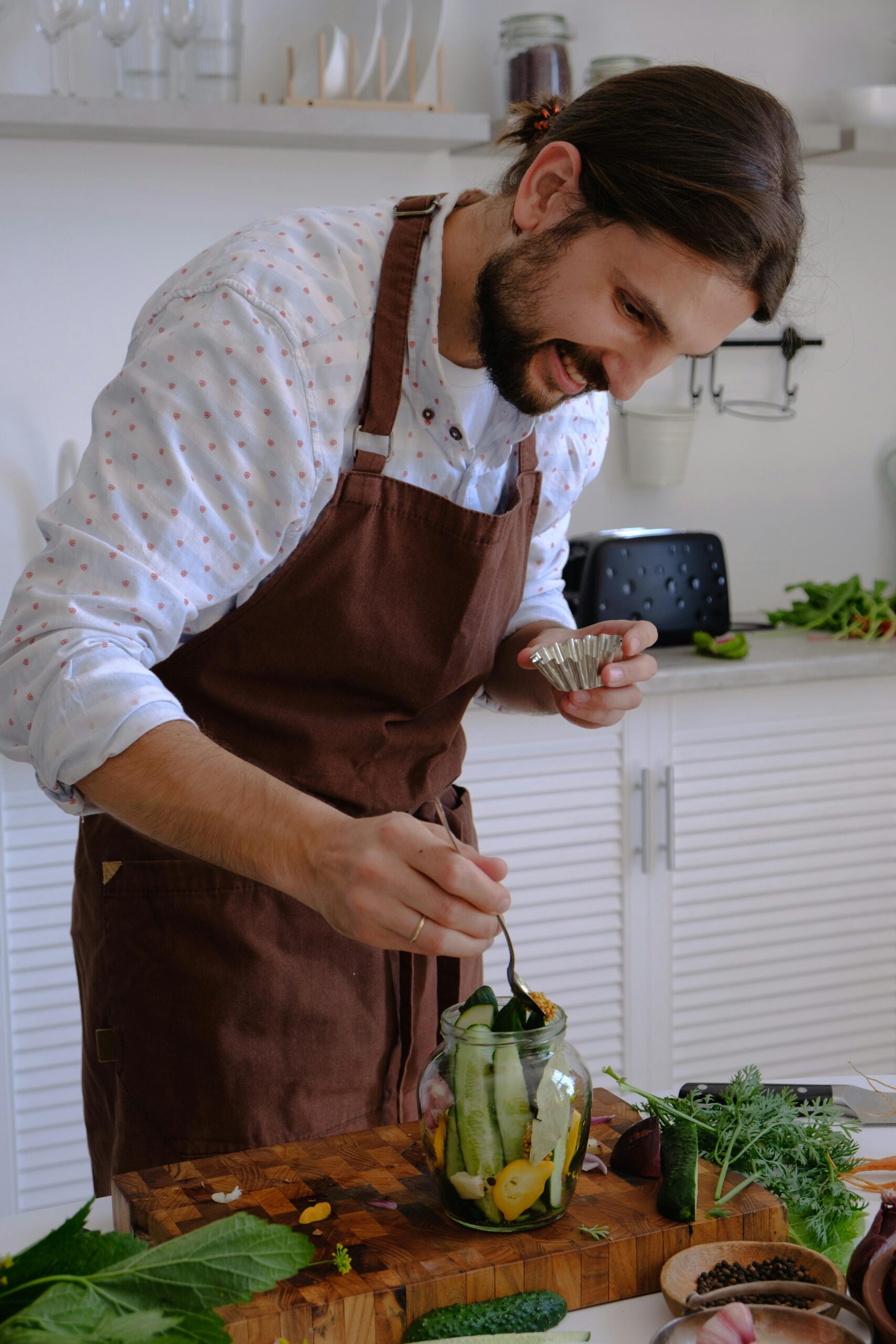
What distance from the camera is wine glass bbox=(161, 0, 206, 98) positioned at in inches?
92.3

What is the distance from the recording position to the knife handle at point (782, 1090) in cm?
111

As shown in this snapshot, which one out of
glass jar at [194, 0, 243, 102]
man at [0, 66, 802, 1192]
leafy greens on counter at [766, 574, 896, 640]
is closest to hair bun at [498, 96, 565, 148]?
man at [0, 66, 802, 1192]

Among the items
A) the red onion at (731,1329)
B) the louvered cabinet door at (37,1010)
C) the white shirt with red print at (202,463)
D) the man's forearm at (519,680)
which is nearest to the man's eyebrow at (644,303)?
the white shirt with red print at (202,463)

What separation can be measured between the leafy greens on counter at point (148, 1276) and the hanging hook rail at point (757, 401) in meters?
2.57

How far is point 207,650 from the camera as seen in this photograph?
1.22 metres

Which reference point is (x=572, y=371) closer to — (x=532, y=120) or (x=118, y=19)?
(x=532, y=120)

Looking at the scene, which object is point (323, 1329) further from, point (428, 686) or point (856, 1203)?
point (428, 686)

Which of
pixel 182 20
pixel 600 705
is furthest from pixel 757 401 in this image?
pixel 600 705

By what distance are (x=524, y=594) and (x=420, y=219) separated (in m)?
0.46

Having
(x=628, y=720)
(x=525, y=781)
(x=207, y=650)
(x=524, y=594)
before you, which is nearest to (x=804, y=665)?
(x=628, y=720)

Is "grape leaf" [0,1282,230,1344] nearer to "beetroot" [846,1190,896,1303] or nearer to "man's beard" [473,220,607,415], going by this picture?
"beetroot" [846,1190,896,1303]

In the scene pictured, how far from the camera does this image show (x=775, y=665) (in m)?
2.47

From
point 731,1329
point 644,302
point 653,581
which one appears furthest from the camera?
point 653,581

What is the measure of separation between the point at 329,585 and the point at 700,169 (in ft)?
1.51
